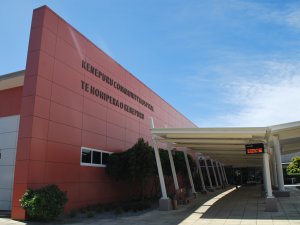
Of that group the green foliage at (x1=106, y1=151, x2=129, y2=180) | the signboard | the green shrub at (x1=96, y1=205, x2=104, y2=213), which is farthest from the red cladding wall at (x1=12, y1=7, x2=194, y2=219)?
the signboard

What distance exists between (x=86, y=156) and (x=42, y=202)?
586 centimetres

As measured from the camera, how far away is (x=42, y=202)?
13.0 m

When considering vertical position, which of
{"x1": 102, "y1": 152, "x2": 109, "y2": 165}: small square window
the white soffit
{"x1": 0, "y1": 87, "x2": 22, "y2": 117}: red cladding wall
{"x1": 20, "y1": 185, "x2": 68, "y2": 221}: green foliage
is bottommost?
{"x1": 20, "y1": 185, "x2": 68, "y2": 221}: green foliage

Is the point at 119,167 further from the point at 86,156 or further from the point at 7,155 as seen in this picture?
the point at 7,155

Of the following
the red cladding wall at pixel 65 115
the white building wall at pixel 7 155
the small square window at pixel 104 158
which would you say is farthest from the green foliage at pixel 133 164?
the white building wall at pixel 7 155

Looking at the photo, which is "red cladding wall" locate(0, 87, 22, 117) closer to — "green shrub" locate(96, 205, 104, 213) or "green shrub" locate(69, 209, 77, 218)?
"green shrub" locate(69, 209, 77, 218)

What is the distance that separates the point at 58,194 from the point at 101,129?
23.5 feet

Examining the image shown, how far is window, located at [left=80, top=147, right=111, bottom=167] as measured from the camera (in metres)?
18.5

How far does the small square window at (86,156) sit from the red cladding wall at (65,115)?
0.34 meters

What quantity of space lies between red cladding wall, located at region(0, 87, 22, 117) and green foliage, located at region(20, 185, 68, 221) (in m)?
6.40

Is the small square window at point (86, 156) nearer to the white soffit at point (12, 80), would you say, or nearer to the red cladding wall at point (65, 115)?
the red cladding wall at point (65, 115)

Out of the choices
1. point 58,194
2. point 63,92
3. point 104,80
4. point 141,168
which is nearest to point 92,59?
point 104,80

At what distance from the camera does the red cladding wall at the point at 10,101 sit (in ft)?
61.1

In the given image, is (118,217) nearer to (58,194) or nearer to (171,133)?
(58,194)
